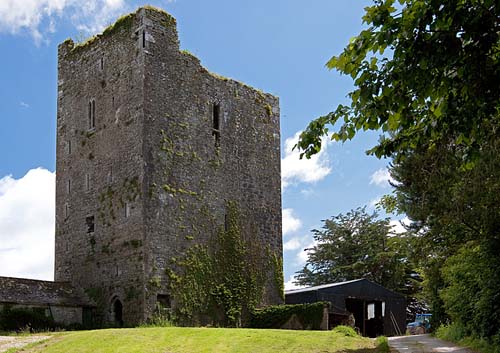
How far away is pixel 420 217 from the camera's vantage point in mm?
20078

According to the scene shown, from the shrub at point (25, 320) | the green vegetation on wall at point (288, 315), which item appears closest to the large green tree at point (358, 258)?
the green vegetation on wall at point (288, 315)

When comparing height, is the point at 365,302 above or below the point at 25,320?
above

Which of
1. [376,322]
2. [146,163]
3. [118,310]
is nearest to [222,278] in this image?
[118,310]

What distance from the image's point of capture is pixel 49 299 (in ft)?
85.2

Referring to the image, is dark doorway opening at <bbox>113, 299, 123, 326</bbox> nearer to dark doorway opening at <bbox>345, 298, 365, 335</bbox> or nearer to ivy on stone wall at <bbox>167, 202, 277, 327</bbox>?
ivy on stone wall at <bbox>167, 202, 277, 327</bbox>

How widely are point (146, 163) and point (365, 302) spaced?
515 inches

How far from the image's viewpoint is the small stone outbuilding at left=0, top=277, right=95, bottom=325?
81.7 ft

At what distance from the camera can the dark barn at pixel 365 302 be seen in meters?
30.3

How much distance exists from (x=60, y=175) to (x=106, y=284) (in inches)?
258

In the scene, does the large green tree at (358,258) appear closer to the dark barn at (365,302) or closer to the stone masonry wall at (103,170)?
the dark barn at (365,302)

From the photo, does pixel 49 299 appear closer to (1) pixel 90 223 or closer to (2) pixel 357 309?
(1) pixel 90 223

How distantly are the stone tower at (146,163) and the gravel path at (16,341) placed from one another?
5.05m

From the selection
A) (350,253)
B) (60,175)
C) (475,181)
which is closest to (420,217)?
(475,181)

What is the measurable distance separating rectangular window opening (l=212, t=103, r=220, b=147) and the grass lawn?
11.0 metres
